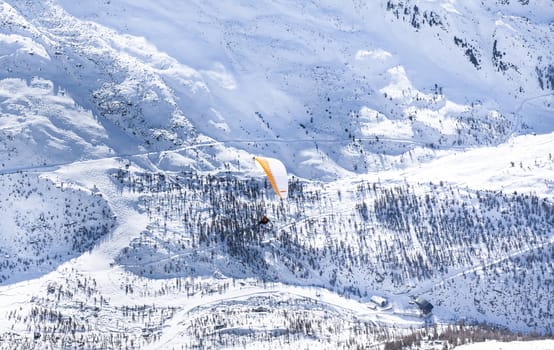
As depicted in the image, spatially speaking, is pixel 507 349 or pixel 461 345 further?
pixel 461 345

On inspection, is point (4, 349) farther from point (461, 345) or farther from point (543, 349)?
point (543, 349)

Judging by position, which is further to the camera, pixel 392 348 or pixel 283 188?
pixel 392 348

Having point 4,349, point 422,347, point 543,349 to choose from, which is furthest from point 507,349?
point 4,349

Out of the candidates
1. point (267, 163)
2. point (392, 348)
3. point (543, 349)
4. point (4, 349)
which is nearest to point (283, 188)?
point (267, 163)

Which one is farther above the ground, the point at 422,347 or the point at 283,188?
the point at 283,188

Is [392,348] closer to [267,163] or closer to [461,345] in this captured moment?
[461,345]

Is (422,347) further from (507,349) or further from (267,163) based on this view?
(267,163)

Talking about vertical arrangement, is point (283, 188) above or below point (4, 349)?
above

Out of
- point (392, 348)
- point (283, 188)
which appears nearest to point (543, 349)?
point (392, 348)
